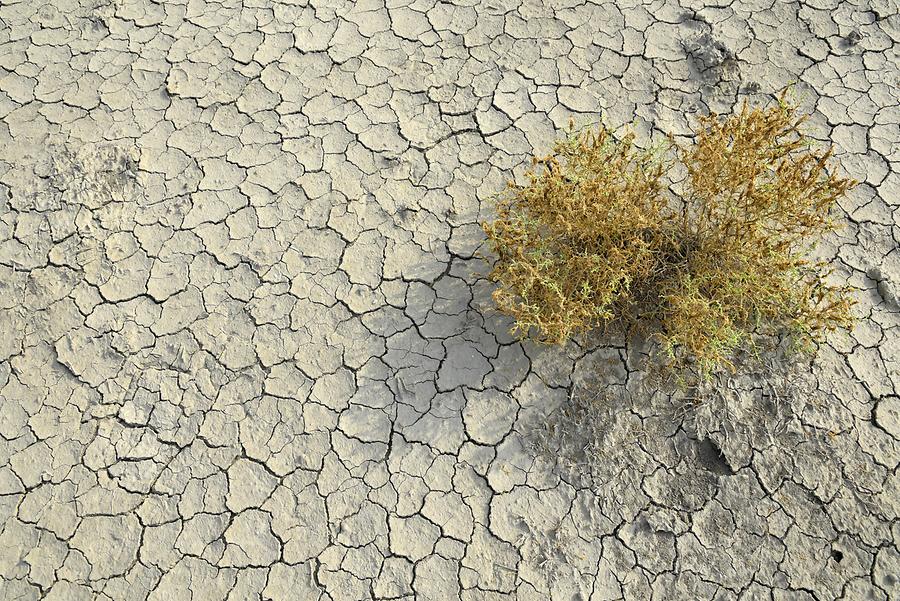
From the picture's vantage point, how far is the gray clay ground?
263cm

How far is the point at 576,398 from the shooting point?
9.45ft

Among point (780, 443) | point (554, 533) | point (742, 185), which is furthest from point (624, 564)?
point (742, 185)

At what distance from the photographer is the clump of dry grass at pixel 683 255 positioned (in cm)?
284

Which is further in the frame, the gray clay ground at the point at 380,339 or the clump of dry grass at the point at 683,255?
the clump of dry grass at the point at 683,255

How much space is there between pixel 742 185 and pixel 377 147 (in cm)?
182

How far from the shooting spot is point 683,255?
310 centimetres

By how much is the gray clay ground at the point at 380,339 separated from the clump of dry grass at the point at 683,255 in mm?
198

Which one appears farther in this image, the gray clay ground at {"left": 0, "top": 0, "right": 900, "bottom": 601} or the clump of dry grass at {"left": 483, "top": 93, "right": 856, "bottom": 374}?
the clump of dry grass at {"left": 483, "top": 93, "right": 856, "bottom": 374}

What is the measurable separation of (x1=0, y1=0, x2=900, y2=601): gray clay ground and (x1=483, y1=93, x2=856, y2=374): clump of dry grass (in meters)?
0.20

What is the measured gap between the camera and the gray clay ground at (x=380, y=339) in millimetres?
2627

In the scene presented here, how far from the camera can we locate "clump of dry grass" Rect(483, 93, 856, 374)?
2.84 meters

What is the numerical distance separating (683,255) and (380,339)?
1437mm

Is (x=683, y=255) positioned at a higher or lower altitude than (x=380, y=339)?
higher

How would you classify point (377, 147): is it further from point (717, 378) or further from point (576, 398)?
point (717, 378)
